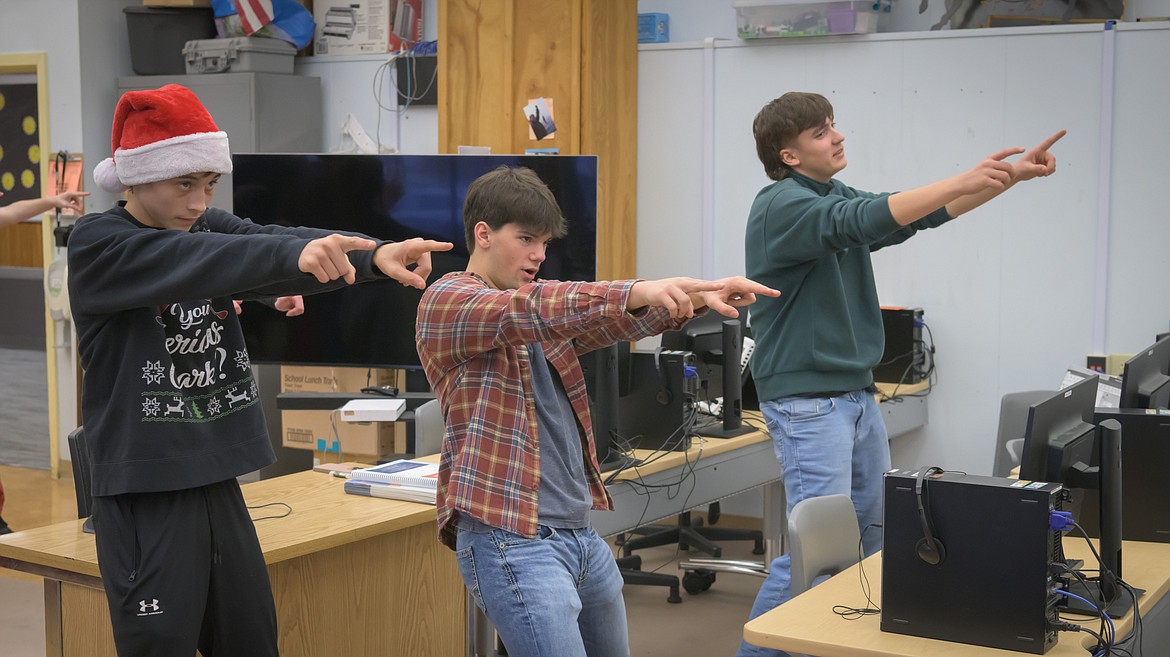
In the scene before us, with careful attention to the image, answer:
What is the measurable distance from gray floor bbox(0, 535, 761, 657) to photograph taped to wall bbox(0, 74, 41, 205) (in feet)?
17.3

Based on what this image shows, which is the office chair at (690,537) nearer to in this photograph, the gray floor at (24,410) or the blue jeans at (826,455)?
the blue jeans at (826,455)

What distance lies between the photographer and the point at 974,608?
7.01 ft

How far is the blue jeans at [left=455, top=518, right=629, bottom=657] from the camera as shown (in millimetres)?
1995

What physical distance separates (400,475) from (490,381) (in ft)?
3.99

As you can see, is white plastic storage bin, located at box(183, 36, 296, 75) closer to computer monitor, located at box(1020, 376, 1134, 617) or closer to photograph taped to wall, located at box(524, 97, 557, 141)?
photograph taped to wall, located at box(524, 97, 557, 141)

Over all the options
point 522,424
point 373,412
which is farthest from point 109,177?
point 373,412

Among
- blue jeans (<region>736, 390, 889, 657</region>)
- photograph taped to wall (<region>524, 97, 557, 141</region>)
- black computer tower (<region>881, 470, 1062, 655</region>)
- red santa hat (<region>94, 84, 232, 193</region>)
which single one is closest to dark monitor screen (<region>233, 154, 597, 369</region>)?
photograph taped to wall (<region>524, 97, 557, 141</region>)

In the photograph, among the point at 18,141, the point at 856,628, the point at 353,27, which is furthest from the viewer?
the point at 18,141

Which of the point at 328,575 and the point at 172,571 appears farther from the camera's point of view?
the point at 328,575

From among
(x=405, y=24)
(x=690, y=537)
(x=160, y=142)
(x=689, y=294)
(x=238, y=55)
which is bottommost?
(x=690, y=537)

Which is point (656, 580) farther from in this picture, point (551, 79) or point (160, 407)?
point (160, 407)

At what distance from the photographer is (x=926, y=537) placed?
7.08 ft

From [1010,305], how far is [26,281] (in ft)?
25.9

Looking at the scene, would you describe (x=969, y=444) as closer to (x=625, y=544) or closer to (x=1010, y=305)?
(x=1010, y=305)
